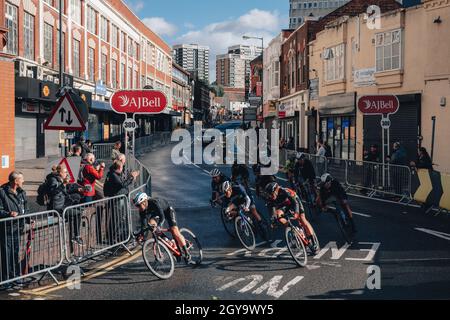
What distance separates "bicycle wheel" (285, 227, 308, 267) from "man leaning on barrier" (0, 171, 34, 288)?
14.5ft

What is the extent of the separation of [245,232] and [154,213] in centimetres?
237

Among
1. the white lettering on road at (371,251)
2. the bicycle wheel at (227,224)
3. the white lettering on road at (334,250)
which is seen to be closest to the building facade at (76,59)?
the bicycle wheel at (227,224)

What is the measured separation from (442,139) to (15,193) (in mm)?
17383

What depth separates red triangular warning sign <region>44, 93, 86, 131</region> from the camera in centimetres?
1071

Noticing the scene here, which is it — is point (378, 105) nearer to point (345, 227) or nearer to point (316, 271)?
point (345, 227)

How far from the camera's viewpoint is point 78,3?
1547 inches

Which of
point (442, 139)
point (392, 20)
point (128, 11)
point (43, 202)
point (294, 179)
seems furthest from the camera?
point (128, 11)

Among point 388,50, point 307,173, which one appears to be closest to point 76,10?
point 388,50

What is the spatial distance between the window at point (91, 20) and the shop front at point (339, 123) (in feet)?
69.3

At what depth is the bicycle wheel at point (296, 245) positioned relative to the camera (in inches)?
363

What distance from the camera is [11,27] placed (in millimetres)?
27062
